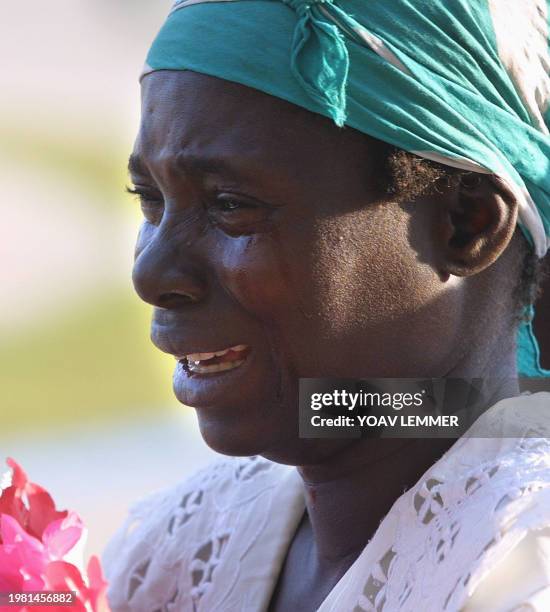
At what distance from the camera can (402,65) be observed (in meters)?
1.85

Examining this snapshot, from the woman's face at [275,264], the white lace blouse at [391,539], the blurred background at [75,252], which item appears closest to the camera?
the white lace blouse at [391,539]

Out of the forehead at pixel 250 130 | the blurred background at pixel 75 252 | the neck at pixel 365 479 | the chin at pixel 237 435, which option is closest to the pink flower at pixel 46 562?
the chin at pixel 237 435

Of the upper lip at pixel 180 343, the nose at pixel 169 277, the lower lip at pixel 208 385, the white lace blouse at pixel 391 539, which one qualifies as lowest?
the white lace blouse at pixel 391 539

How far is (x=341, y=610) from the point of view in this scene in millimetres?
1772

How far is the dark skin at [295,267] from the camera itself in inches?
72.8

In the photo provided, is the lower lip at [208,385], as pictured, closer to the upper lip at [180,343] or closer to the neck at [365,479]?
the upper lip at [180,343]

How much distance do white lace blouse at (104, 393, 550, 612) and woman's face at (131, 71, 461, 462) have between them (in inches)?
8.6

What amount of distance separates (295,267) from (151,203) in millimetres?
348

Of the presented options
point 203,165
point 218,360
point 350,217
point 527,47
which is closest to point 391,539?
point 218,360

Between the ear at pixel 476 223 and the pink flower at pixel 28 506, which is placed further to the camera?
the ear at pixel 476 223

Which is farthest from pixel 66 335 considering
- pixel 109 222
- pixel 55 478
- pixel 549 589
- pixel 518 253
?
pixel 549 589

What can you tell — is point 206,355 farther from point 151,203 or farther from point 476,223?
point 476,223

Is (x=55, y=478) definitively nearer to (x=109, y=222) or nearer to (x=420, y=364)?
(x=109, y=222)

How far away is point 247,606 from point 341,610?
1.46ft
